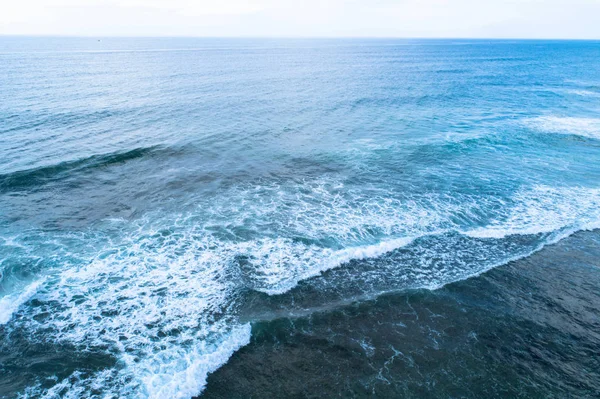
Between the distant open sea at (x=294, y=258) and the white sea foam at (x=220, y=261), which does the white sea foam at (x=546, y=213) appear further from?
the distant open sea at (x=294, y=258)

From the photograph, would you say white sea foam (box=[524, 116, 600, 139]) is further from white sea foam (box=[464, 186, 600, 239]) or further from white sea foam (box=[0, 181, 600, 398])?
white sea foam (box=[0, 181, 600, 398])

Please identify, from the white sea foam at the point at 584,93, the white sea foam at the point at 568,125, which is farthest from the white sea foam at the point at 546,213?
the white sea foam at the point at 584,93

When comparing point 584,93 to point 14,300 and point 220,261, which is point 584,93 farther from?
point 14,300

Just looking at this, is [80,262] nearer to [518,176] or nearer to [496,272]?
[496,272]

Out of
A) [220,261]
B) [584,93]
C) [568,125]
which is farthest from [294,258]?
[584,93]

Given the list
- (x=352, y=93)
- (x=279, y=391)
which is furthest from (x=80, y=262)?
(x=352, y=93)

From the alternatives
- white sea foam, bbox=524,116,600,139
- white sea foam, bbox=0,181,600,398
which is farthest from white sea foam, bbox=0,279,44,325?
white sea foam, bbox=524,116,600,139

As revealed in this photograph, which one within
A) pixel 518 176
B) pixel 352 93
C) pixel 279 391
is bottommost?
pixel 279 391
